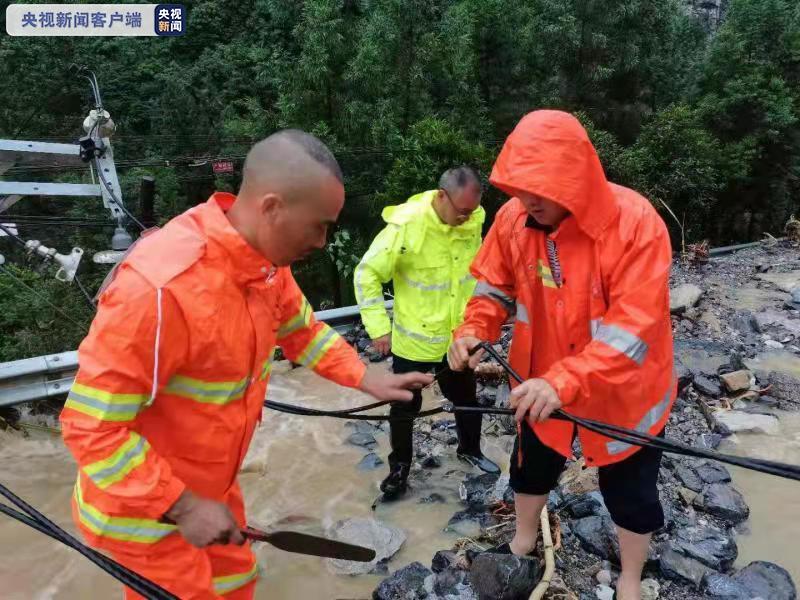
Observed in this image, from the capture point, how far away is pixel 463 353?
2.50 m

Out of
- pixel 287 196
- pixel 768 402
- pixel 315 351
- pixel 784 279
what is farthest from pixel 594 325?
pixel 784 279

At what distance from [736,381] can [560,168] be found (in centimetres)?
383

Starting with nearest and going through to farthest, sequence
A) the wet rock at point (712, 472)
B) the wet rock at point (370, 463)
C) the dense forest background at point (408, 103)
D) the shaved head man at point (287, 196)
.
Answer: the shaved head man at point (287, 196), the wet rock at point (712, 472), the wet rock at point (370, 463), the dense forest background at point (408, 103)

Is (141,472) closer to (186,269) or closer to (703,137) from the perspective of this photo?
(186,269)

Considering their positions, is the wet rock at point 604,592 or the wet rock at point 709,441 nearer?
the wet rock at point 604,592

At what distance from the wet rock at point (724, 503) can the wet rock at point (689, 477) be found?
0.21 ft

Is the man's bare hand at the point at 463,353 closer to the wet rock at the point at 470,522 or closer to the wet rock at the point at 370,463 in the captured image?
the wet rock at the point at 470,522

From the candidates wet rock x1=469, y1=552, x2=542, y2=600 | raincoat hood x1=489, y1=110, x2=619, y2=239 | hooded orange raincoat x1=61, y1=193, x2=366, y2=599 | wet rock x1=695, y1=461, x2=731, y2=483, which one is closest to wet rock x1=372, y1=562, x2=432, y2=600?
wet rock x1=469, y1=552, x2=542, y2=600

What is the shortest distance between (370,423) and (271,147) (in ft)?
12.1

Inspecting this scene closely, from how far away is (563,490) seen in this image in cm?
359

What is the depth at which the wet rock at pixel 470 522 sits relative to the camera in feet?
11.8

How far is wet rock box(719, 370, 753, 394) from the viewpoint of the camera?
16.4 feet

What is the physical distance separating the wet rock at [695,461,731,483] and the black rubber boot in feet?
5.83

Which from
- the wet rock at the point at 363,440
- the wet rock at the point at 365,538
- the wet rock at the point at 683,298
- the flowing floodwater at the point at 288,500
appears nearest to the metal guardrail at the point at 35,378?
the flowing floodwater at the point at 288,500
